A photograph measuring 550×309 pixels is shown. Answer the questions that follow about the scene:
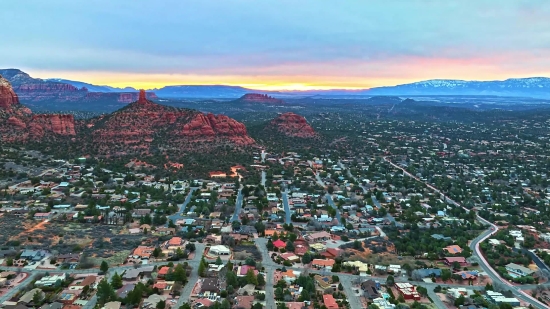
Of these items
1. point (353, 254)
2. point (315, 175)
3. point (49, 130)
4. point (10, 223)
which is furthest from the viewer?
point (49, 130)

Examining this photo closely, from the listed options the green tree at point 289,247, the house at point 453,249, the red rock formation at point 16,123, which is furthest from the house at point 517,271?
the red rock formation at point 16,123

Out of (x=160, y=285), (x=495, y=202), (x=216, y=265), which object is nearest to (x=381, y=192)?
(x=495, y=202)

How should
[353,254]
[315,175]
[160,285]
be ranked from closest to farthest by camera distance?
1. [160,285]
2. [353,254]
3. [315,175]

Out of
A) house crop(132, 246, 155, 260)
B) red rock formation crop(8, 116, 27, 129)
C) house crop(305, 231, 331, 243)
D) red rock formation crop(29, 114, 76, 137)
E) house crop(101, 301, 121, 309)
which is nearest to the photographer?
house crop(101, 301, 121, 309)

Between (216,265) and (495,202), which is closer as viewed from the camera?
(216,265)

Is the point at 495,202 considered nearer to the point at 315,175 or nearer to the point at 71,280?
the point at 315,175

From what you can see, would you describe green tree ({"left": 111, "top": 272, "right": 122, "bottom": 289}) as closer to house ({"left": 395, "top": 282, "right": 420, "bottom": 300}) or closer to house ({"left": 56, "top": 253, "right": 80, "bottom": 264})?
house ({"left": 56, "top": 253, "right": 80, "bottom": 264})

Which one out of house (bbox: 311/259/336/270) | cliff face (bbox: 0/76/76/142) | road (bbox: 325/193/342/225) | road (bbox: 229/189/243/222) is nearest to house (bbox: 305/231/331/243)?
road (bbox: 325/193/342/225)

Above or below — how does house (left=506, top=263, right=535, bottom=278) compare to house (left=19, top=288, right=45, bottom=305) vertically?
below
